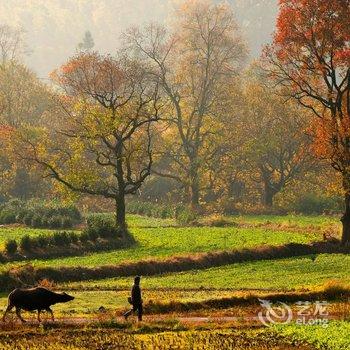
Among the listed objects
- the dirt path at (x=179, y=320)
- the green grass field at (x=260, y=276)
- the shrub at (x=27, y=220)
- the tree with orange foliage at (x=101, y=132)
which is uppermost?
the tree with orange foliage at (x=101, y=132)

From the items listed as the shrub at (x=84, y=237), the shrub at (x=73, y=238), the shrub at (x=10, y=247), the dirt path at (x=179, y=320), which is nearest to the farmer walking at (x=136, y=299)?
the dirt path at (x=179, y=320)

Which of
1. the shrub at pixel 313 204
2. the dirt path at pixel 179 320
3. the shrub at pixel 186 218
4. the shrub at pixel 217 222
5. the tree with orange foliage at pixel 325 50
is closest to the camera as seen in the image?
the dirt path at pixel 179 320

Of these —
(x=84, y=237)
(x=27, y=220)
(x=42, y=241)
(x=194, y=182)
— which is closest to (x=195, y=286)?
(x=42, y=241)

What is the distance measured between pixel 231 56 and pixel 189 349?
68896 mm

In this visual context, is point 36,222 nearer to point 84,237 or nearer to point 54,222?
point 54,222

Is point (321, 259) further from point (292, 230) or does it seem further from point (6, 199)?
point (6, 199)

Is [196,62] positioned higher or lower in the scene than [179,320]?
higher

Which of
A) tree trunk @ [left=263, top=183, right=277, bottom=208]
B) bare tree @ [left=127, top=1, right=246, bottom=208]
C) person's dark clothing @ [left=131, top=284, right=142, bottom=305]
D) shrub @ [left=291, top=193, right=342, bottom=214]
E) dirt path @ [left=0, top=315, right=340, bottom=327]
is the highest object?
bare tree @ [left=127, top=1, right=246, bottom=208]

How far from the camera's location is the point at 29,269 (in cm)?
3684

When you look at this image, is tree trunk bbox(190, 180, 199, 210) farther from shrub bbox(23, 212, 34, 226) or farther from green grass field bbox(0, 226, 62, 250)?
green grass field bbox(0, 226, 62, 250)

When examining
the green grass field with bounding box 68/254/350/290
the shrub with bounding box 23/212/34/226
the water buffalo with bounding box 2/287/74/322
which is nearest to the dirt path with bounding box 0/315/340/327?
the water buffalo with bounding box 2/287/74/322

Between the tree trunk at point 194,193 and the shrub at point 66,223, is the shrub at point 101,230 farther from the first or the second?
the tree trunk at point 194,193

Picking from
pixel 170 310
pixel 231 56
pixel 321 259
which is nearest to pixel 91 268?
pixel 170 310

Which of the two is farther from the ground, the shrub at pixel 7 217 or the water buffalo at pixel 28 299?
the shrub at pixel 7 217
